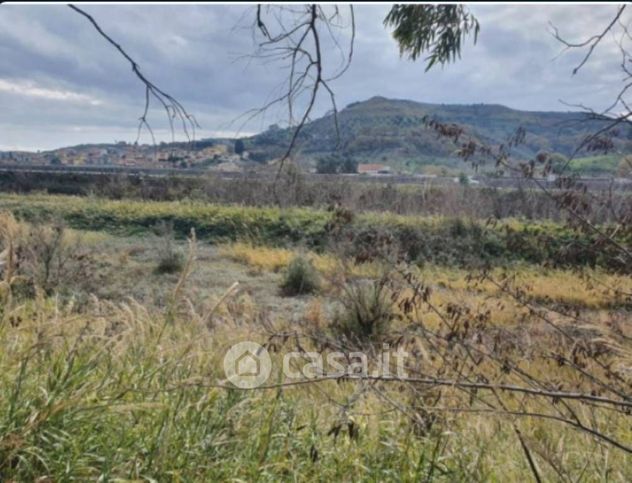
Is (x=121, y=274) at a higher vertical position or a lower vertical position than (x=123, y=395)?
lower

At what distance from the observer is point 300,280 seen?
10.7 m

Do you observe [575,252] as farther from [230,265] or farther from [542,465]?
[230,265]

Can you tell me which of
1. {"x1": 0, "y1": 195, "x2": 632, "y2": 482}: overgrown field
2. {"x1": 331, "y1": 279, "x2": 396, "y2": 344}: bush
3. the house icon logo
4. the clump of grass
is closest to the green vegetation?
{"x1": 0, "y1": 195, "x2": 632, "y2": 482}: overgrown field

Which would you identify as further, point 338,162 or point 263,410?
point 338,162

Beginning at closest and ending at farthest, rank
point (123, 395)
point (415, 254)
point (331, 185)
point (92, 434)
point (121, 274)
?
point (92, 434)
point (123, 395)
point (121, 274)
point (415, 254)
point (331, 185)

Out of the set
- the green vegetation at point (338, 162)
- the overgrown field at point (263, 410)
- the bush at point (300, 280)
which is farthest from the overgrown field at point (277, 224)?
the overgrown field at point (263, 410)

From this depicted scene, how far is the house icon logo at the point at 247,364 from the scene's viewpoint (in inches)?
114

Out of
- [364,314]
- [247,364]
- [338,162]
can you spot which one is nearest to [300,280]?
[364,314]

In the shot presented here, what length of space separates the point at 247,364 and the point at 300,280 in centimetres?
747

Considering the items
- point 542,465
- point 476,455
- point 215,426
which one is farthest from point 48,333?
point 542,465

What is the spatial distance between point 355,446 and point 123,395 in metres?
1.18

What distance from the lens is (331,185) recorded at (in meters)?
22.2

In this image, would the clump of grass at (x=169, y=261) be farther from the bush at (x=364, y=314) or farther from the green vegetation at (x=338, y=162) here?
A: the bush at (x=364, y=314)

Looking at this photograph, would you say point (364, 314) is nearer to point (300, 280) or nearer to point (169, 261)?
point (300, 280)
